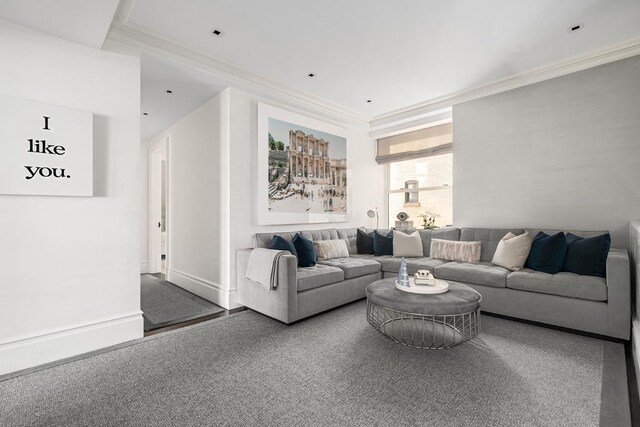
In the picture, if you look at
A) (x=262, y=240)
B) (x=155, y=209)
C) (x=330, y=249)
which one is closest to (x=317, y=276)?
(x=262, y=240)

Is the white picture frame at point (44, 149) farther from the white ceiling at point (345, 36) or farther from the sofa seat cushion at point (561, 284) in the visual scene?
the sofa seat cushion at point (561, 284)

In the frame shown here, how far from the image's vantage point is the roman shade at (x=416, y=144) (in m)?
4.92

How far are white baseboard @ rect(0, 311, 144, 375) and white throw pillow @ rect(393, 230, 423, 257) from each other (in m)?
3.24

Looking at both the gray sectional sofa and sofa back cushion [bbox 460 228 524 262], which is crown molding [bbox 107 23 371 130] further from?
sofa back cushion [bbox 460 228 524 262]

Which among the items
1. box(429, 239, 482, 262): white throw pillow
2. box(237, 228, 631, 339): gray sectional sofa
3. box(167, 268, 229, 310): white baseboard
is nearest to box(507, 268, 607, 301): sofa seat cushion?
box(237, 228, 631, 339): gray sectional sofa

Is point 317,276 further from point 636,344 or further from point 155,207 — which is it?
point 155,207

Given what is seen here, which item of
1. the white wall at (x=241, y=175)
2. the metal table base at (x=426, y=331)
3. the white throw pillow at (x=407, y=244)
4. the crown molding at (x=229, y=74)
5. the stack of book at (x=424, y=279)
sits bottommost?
the metal table base at (x=426, y=331)

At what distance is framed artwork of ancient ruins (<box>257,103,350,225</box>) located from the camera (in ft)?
13.1

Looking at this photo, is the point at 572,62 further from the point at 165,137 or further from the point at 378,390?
the point at 165,137

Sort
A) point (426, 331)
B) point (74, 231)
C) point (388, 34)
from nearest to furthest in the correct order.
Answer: point (74, 231), point (426, 331), point (388, 34)

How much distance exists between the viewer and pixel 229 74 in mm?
3529

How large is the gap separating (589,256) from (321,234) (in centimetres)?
299

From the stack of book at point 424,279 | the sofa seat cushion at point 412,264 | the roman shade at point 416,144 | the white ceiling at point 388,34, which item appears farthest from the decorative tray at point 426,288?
the roman shade at point 416,144

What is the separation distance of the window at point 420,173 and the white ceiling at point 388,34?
125 centimetres
